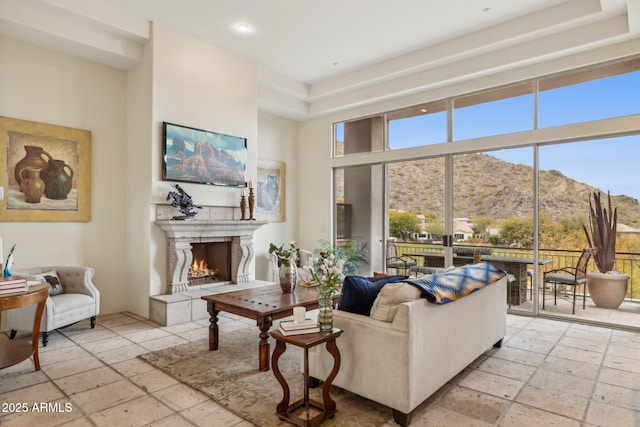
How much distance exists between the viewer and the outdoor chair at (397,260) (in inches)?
250

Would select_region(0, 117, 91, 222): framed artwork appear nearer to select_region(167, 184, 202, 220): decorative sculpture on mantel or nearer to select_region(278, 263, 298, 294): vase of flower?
select_region(167, 184, 202, 220): decorative sculpture on mantel

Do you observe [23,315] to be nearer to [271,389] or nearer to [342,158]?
[271,389]

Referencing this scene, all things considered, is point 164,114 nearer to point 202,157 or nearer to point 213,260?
point 202,157

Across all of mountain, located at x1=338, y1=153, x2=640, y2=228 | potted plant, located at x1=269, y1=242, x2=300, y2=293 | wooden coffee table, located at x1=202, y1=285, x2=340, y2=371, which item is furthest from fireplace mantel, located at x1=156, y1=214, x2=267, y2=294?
mountain, located at x1=338, y1=153, x2=640, y2=228

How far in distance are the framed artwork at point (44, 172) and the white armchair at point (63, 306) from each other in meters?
0.78

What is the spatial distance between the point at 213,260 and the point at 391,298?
408 centimetres

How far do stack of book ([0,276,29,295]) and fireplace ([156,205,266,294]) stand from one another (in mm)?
1944

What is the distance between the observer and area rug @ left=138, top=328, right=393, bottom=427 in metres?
2.51

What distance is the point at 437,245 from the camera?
19.8 feet

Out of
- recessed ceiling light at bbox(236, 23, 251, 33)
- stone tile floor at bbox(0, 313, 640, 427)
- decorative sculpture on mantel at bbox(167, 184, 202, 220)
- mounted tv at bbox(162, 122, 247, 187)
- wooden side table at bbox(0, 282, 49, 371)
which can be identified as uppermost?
recessed ceiling light at bbox(236, 23, 251, 33)

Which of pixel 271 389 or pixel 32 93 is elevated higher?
pixel 32 93

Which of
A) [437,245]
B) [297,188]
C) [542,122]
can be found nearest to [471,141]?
[542,122]

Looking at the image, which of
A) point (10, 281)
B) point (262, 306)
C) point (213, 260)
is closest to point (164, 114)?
point (213, 260)

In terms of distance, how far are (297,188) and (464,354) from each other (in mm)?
5367
